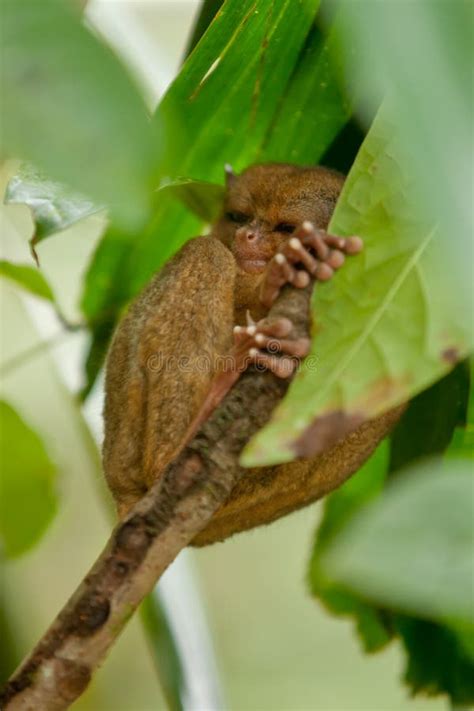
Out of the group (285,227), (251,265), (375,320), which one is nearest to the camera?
(375,320)

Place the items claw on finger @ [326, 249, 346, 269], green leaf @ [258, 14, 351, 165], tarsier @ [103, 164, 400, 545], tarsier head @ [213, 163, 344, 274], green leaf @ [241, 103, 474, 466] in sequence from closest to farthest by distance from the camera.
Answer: green leaf @ [241, 103, 474, 466] → claw on finger @ [326, 249, 346, 269] → tarsier @ [103, 164, 400, 545] → green leaf @ [258, 14, 351, 165] → tarsier head @ [213, 163, 344, 274]

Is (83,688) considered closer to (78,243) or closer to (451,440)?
(451,440)

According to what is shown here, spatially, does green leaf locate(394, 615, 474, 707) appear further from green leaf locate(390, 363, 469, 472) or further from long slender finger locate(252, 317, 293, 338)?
long slender finger locate(252, 317, 293, 338)

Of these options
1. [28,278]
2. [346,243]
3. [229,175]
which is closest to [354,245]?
[346,243]

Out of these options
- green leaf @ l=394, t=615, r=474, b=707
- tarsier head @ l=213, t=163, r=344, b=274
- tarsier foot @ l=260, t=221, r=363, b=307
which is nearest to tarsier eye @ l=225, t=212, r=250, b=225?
tarsier head @ l=213, t=163, r=344, b=274

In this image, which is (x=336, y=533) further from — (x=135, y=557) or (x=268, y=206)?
(x=135, y=557)

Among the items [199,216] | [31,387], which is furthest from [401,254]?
[31,387]
